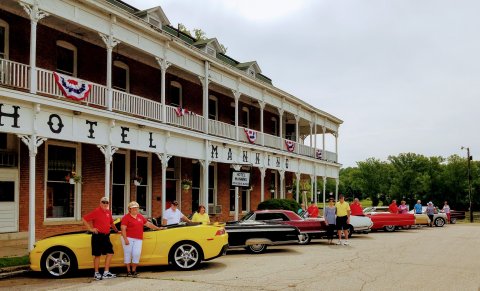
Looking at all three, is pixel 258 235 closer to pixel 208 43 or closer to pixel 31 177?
pixel 31 177

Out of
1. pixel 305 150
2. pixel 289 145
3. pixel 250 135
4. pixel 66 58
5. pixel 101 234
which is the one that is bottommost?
pixel 101 234

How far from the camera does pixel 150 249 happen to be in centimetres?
1126

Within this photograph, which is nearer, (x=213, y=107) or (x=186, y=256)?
(x=186, y=256)

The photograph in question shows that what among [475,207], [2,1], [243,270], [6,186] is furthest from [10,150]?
[475,207]

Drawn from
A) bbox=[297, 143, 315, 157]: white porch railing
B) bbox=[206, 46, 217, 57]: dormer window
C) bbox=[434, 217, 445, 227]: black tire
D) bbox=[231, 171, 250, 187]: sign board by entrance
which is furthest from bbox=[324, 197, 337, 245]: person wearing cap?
bbox=[434, 217, 445, 227]: black tire

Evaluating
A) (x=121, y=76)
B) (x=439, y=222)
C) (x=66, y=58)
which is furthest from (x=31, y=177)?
(x=439, y=222)

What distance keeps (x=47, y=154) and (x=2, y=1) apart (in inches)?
203

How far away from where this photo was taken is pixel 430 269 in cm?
1159

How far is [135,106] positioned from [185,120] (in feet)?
12.0

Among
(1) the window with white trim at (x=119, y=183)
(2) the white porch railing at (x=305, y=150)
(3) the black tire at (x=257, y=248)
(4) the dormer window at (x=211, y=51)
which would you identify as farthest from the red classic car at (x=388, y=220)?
(4) the dormer window at (x=211, y=51)

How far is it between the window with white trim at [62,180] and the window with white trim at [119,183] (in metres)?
2.18

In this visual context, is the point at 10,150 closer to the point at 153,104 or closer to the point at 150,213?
the point at 153,104

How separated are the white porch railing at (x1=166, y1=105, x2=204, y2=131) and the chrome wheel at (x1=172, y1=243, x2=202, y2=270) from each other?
9859mm

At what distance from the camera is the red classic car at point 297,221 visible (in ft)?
56.0
